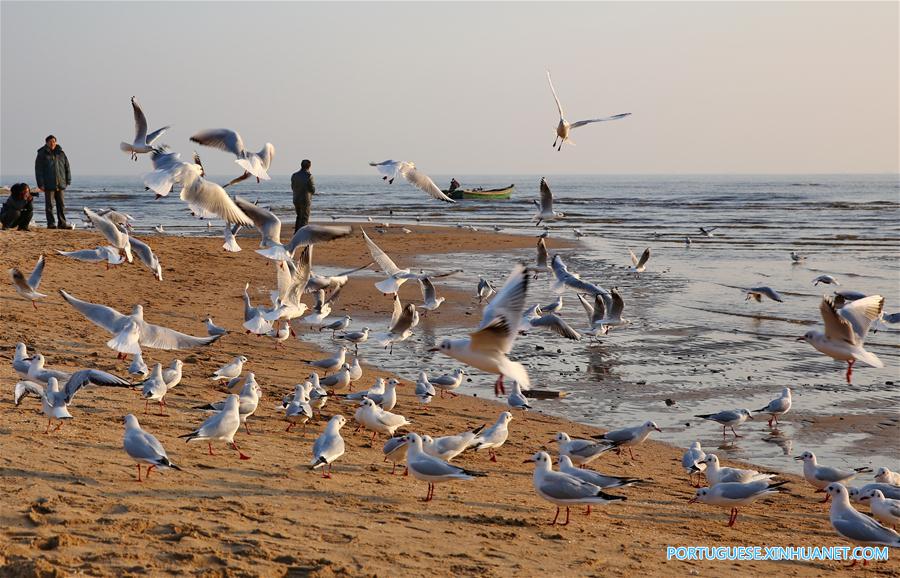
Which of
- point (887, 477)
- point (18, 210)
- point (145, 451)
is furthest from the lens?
point (18, 210)

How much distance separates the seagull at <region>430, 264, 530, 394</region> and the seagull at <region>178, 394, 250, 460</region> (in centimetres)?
181

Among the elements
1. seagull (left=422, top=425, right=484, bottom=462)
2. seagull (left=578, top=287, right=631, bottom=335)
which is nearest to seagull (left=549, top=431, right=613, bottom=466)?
seagull (left=422, top=425, right=484, bottom=462)

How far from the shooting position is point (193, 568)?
4.58 metres

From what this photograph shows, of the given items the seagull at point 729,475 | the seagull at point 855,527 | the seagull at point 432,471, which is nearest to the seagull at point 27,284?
the seagull at point 432,471

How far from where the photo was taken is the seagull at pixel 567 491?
242 inches

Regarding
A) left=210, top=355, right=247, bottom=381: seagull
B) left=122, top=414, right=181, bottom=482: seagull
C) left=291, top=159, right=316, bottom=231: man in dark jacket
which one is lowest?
left=210, top=355, right=247, bottom=381: seagull

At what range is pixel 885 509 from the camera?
260 inches

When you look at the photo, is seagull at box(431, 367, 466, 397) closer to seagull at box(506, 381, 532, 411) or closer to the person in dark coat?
seagull at box(506, 381, 532, 411)

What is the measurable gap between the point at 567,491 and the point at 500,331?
119 cm

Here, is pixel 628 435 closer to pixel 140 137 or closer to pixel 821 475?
pixel 821 475

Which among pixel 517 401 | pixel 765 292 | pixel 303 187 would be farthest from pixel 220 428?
pixel 765 292

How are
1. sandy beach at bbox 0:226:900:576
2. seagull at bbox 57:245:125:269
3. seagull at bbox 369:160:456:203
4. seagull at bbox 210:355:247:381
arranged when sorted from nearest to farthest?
sandy beach at bbox 0:226:900:576 → seagull at bbox 210:355:247:381 → seagull at bbox 369:160:456:203 → seagull at bbox 57:245:125:269

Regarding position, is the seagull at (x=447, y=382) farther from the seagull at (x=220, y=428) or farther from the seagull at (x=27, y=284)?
the seagull at (x=27, y=284)

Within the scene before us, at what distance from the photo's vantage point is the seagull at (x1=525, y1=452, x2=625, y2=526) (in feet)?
20.2
